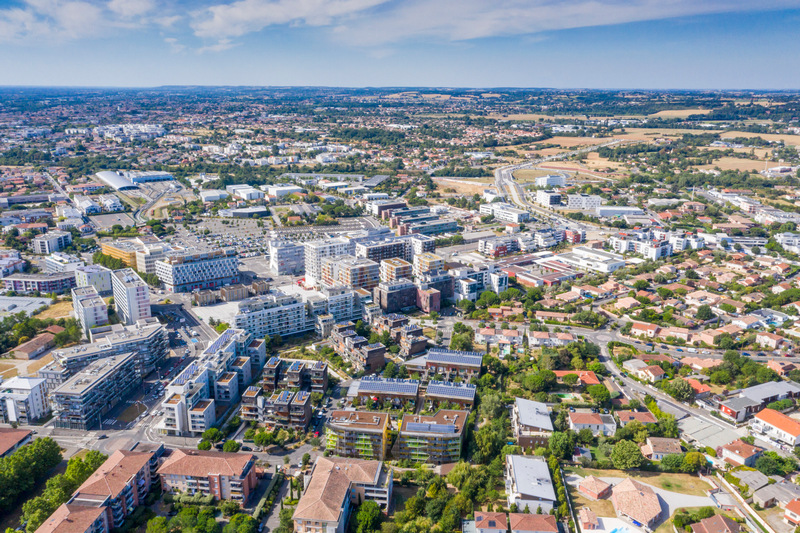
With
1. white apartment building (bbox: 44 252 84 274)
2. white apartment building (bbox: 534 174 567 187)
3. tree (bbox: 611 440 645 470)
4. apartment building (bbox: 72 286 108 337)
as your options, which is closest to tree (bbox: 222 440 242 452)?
tree (bbox: 611 440 645 470)

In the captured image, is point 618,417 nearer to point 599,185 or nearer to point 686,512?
point 686,512

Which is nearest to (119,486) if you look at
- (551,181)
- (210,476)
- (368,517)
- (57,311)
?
(210,476)

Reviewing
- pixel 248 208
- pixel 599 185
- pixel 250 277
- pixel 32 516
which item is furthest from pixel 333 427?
pixel 599 185

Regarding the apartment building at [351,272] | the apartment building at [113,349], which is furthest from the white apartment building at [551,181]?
the apartment building at [113,349]

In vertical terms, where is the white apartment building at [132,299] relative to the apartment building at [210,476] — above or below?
above

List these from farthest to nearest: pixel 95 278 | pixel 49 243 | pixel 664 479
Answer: pixel 49 243
pixel 95 278
pixel 664 479

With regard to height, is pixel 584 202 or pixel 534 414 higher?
pixel 584 202

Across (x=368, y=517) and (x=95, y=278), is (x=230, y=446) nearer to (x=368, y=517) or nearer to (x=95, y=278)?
(x=368, y=517)

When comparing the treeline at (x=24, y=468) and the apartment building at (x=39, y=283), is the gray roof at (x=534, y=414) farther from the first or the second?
the apartment building at (x=39, y=283)
